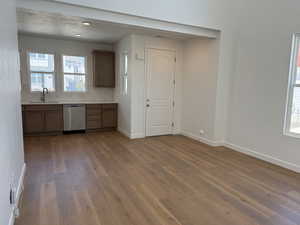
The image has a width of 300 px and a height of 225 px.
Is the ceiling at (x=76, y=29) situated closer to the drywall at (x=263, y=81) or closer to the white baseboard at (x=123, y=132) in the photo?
the drywall at (x=263, y=81)

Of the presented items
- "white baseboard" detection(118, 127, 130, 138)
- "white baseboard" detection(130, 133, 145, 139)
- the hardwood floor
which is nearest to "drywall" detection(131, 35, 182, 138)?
"white baseboard" detection(130, 133, 145, 139)

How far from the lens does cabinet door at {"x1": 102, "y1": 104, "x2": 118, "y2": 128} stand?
6031 millimetres

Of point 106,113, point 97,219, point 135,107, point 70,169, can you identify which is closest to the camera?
point 97,219

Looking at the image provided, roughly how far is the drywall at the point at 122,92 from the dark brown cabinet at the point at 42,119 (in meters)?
1.65

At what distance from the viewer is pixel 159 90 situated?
18.1 feet

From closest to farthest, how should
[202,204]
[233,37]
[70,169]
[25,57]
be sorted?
[202,204]
[70,169]
[233,37]
[25,57]

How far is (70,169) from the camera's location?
11.1 ft

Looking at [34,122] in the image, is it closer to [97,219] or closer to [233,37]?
[97,219]

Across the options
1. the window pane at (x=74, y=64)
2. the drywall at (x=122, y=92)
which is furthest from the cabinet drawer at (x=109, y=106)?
the window pane at (x=74, y=64)

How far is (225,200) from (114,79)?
15.8 feet

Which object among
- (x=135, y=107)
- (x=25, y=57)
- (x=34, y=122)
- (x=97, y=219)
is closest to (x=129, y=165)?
(x=97, y=219)

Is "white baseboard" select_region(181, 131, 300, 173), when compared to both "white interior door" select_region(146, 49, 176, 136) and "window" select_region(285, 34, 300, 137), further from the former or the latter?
"white interior door" select_region(146, 49, 176, 136)

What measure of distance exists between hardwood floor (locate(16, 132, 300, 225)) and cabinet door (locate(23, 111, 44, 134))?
35.3 inches

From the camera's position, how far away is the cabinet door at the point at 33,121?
17.2ft
